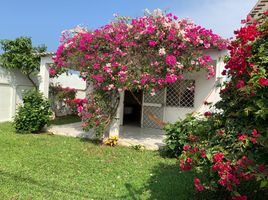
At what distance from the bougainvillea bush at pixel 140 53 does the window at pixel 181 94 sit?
317 centimetres

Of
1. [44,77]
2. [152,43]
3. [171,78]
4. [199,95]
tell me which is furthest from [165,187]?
[44,77]

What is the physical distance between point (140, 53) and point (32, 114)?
4.42 metres

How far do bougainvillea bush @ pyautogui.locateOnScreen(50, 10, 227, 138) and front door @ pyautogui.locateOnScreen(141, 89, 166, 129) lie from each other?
4.05m

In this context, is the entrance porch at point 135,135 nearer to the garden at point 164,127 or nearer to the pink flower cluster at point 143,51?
the garden at point 164,127

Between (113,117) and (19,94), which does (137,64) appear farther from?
(19,94)

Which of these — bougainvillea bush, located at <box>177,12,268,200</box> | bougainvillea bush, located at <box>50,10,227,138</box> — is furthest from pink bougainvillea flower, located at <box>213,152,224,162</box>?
bougainvillea bush, located at <box>50,10,227,138</box>

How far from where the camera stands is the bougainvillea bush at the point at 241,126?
326 centimetres

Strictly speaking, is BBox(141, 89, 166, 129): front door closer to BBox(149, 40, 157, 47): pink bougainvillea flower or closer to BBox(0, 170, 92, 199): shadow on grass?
BBox(149, 40, 157, 47): pink bougainvillea flower

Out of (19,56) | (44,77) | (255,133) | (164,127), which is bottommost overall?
(164,127)

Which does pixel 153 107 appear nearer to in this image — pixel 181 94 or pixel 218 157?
pixel 181 94

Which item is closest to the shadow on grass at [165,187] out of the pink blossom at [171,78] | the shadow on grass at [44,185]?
the shadow on grass at [44,185]

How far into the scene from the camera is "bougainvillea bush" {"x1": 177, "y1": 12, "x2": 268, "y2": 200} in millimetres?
3262

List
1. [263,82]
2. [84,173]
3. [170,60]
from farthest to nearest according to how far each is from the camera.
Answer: [170,60], [84,173], [263,82]

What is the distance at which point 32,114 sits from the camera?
10531 millimetres
